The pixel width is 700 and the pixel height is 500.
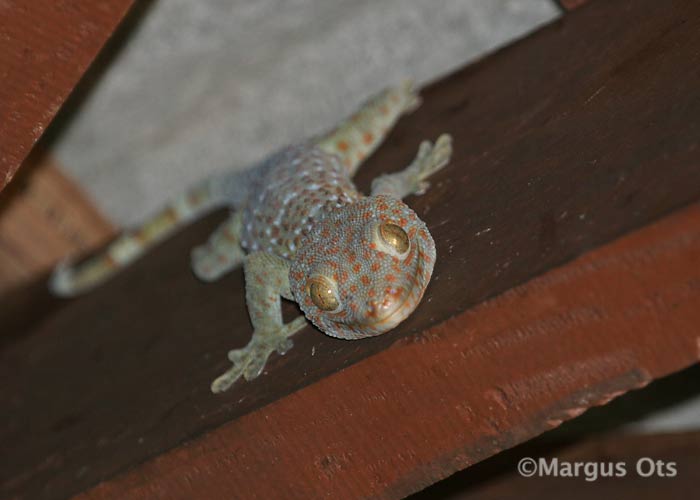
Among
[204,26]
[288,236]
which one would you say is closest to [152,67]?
[204,26]

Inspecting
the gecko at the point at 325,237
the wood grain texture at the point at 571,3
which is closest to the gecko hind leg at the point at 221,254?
the gecko at the point at 325,237

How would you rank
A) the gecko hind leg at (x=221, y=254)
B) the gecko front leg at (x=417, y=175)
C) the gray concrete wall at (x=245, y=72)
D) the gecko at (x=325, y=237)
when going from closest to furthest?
the gecko at (x=325, y=237)
the gecko front leg at (x=417, y=175)
the gecko hind leg at (x=221, y=254)
the gray concrete wall at (x=245, y=72)

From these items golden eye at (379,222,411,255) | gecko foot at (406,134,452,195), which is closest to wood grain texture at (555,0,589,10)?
gecko foot at (406,134,452,195)

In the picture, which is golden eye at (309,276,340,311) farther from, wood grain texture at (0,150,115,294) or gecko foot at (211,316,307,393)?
wood grain texture at (0,150,115,294)

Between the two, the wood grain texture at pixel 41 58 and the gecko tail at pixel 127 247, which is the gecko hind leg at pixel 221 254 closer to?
the gecko tail at pixel 127 247

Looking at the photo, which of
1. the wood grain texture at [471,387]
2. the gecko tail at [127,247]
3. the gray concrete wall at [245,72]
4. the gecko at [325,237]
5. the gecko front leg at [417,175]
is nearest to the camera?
the wood grain texture at [471,387]
